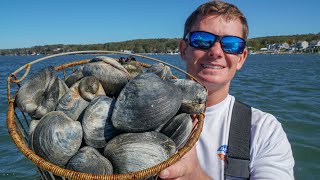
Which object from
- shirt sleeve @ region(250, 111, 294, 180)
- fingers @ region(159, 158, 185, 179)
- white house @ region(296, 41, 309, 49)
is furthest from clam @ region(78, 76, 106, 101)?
white house @ region(296, 41, 309, 49)

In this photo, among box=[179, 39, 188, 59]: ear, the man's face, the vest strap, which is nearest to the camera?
the vest strap

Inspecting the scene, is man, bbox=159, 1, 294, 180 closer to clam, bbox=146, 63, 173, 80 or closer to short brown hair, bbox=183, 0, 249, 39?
short brown hair, bbox=183, 0, 249, 39

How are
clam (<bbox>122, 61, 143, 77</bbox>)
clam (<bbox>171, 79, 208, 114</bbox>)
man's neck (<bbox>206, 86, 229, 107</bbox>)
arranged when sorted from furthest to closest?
man's neck (<bbox>206, 86, 229, 107</bbox>)
clam (<bbox>122, 61, 143, 77</bbox>)
clam (<bbox>171, 79, 208, 114</bbox>)

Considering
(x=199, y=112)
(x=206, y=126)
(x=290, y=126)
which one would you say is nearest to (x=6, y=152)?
(x=206, y=126)

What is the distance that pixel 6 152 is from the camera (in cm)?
592

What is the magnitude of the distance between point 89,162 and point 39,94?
69 centimetres

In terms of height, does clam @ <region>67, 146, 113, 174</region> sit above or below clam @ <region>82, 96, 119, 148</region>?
below

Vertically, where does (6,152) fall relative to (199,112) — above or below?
below

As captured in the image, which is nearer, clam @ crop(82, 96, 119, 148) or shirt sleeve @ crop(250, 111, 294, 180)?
clam @ crop(82, 96, 119, 148)

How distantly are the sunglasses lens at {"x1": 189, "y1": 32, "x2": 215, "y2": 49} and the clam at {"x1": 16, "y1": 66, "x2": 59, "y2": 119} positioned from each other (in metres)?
1.20

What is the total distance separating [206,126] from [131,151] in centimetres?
105

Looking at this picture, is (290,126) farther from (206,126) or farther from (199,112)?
(199,112)

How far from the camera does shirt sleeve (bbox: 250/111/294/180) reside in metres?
2.34

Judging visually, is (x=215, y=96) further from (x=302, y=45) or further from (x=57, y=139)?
(x=302, y=45)
